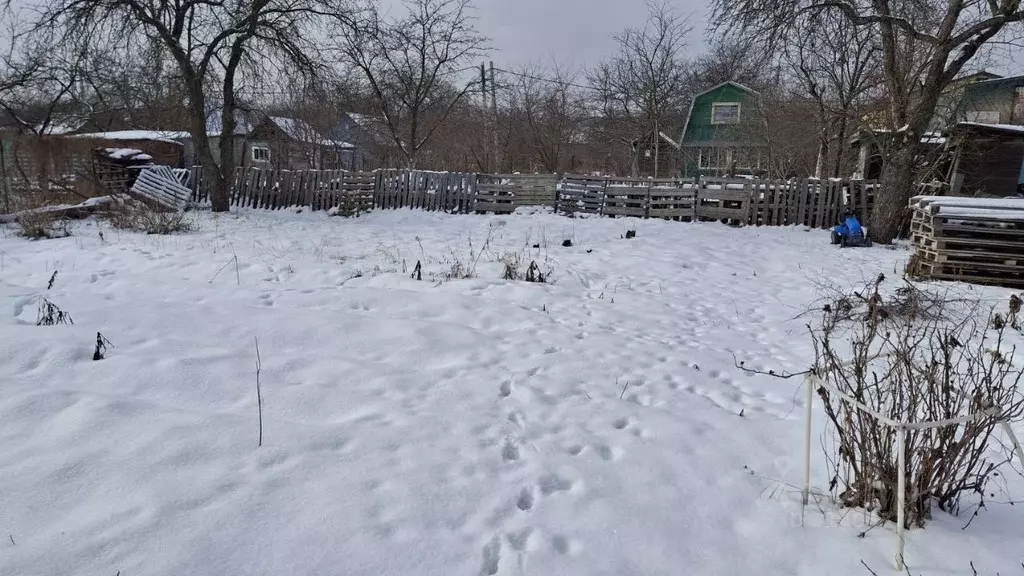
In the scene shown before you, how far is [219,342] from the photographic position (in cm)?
400

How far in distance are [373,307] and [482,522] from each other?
10.9ft

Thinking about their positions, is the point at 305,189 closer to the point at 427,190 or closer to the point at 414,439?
the point at 427,190

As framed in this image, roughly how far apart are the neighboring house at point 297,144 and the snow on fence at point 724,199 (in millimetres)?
13328

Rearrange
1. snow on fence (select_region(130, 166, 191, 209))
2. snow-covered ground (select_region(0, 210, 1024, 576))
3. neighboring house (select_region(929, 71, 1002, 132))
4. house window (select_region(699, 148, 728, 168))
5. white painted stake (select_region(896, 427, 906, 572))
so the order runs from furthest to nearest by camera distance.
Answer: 1. house window (select_region(699, 148, 728, 168))
2. neighboring house (select_region(929, 71, 1002, 132))
3. snow on fence (select_region(130, 166, 191, 209))
4. snow-covered ground (select_region(0, 210, 1024, 576))
5. white painted stake (select_region(896, 427, 906, 572))

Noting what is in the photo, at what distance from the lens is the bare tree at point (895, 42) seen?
32.4 feet

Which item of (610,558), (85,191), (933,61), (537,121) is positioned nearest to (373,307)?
(610,558)

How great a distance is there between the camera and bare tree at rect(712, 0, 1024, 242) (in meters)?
9.89

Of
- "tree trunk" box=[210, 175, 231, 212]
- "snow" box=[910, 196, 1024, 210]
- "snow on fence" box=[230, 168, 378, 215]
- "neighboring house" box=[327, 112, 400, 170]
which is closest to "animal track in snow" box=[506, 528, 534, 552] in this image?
"snow" box=[910, 196, 1024, 210]

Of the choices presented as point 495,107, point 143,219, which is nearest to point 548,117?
point 495,107

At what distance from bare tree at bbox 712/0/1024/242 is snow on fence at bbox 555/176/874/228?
4.16 ft

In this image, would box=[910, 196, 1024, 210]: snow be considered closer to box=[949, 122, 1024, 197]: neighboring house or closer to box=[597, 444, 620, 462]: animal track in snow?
box=[597, 444, 620, 462]: animal track in snow

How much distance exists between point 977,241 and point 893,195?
4155 mm

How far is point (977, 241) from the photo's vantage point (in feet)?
23.4

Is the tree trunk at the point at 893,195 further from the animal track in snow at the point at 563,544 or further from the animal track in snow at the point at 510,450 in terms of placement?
the animal track in snow at the point at 563,544
